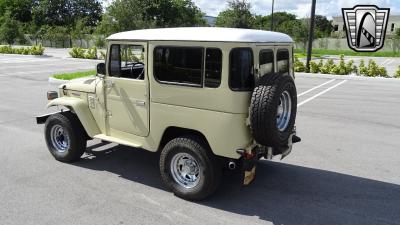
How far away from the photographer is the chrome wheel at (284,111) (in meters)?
4.63

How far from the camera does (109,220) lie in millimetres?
4328

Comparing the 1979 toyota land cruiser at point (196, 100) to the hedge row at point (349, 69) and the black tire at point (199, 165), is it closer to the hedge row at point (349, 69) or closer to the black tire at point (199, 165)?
the black tire at point (199, 165)

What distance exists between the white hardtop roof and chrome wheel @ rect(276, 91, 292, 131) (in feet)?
2.33

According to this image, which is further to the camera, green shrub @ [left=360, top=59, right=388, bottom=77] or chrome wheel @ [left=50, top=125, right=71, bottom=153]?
green shrub @ [left=360, top=59, right=388, bottom=77]

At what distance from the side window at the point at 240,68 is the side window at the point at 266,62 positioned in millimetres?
264

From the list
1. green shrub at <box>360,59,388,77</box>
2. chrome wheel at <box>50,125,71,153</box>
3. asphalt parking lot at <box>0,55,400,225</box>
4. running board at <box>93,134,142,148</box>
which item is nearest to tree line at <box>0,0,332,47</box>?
green shrub at <box>360,59,388,77</box>

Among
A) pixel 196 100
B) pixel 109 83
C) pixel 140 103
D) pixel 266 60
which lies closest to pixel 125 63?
pixel 109 83

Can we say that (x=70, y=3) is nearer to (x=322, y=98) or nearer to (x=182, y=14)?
(x=182, y=14)

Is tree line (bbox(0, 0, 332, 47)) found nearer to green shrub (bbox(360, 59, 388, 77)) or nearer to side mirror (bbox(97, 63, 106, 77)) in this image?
green shrub (bbox(360, 59, 388, 77))

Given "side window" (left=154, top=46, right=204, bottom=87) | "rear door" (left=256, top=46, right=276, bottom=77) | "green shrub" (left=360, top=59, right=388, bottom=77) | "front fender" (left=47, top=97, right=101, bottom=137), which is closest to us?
"rear door" (left=256, top=46, right=276, bottom=77)

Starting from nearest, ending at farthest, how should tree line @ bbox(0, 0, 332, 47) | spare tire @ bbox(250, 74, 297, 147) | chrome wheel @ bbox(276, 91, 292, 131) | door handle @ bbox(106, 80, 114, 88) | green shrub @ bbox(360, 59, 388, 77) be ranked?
spare tire @ bbox(250, 74, 297, 147) < chrome wheel @ bbox(276, 91, 292, 131) < door handle @ bbox(106, 80, 114, 88) < green shrub @ bbox(360, 59, 388, 77) < tree line @ bbox(0, 0, 332, 47)

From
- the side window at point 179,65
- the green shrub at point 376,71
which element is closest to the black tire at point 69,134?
the side window at point 179,65

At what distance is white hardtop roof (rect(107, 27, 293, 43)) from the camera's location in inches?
167

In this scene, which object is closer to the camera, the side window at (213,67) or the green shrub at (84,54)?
the side window at (213,67)
